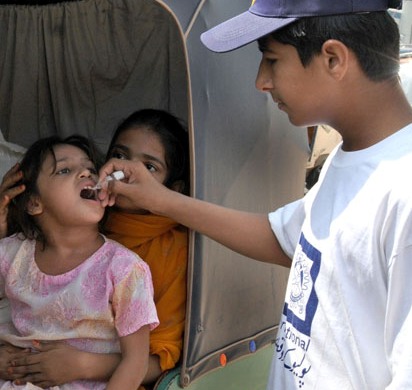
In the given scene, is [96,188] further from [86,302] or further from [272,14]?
[272,14]

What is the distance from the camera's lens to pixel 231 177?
6.97 ft

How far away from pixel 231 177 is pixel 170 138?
0.28 metres

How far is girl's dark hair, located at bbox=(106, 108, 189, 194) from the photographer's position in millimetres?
2254

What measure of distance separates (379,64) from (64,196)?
101 cm

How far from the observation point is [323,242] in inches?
57.0

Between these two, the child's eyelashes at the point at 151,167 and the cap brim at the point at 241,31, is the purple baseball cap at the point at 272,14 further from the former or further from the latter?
the child's eyelashes at the point at 151,167

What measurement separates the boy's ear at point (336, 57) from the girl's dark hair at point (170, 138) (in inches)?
35.5

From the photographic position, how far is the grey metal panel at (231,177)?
2023 millimetres

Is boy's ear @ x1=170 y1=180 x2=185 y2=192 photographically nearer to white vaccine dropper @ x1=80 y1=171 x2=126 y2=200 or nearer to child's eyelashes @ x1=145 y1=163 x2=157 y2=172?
child's eyelashes @ x1=145 y1=163 x2=157 y2=172

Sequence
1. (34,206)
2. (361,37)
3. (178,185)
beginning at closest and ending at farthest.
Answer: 1. (361,37)
2. (34,206)
3. (178,185)

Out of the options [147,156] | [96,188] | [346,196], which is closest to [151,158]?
[147,156]

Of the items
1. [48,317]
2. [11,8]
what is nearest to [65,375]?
[48,317]

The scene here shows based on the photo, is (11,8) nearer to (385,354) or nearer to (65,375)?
(65,375)

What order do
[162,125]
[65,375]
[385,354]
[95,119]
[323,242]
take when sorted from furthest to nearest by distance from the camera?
1. [95,119]
2. [162,125]
3. [65,375]
4. [323,242]
5. [385,354]
